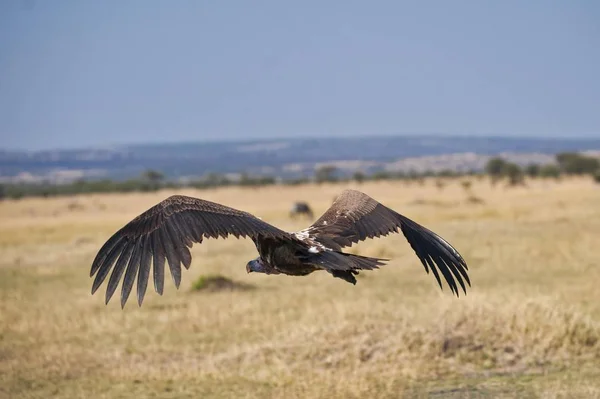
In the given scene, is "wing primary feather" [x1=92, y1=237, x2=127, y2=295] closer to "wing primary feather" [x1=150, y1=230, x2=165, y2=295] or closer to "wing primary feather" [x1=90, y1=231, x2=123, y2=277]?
"wing primary feather" [x1=90, y1=231, x2=123, y2=277]

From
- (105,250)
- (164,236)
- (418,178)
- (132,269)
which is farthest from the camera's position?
(418,178)

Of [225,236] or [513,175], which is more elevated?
[225,236]

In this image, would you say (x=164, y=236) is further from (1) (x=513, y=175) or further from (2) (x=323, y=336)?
(1) (x=513, y=175)

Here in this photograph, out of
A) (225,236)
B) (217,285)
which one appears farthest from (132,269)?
(217,285)

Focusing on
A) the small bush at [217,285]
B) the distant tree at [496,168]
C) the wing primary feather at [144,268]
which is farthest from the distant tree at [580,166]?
the wing primary feather at [144,268]

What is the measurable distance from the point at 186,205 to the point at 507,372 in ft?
18.2

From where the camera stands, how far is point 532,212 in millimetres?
35594

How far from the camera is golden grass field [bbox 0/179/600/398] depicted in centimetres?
1159

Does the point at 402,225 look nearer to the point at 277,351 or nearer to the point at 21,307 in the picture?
the point at 277,351

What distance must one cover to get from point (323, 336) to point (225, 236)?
589cm

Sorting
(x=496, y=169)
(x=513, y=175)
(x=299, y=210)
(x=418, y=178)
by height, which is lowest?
(x=299, y=210)

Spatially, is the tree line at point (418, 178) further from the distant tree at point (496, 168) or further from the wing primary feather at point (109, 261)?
the wing primary feather at point (109, 261)

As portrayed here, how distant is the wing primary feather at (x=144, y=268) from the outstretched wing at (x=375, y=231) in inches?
64.1

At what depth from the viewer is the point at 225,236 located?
292 inches
